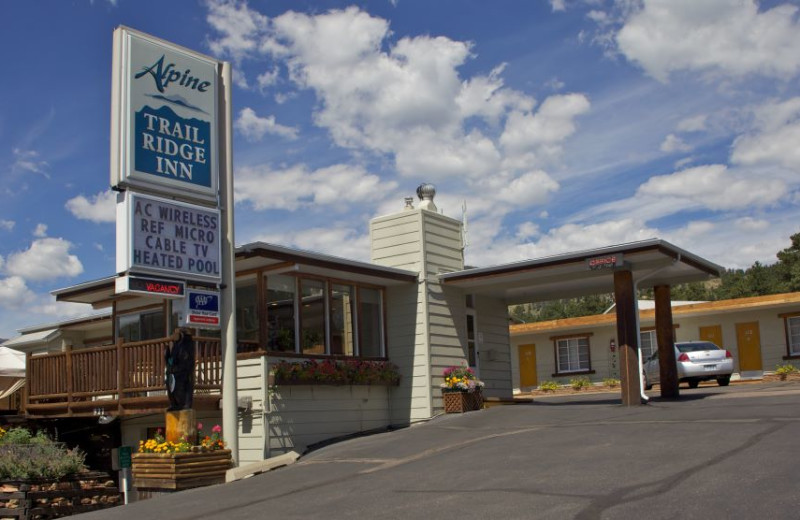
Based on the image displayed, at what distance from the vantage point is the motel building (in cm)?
1495

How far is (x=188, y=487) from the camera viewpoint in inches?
488

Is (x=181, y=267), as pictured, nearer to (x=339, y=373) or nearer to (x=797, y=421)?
(x=339, y=373)

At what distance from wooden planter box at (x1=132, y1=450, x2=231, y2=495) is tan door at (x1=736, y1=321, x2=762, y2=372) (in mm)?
22156

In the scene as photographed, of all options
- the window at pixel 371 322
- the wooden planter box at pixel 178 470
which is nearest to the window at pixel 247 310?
the window at pixel 371 322

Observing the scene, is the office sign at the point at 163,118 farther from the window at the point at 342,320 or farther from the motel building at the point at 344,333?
the window at the point at 342,320

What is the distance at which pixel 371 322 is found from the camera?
18062 mm

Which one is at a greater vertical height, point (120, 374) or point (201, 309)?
point (201, 309)

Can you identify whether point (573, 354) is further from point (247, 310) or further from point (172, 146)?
point (172, 146)

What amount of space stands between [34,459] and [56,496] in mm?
826

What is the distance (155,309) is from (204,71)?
727cm

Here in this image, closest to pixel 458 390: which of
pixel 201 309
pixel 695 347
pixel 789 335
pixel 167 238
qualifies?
pixel 201 309

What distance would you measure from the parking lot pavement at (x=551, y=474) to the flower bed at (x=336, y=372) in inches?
55.6

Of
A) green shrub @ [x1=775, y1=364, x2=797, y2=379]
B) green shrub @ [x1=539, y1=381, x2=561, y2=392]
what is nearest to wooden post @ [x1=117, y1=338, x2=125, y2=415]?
green shrub @ [x1=539, y1=381, x2=561, y2=392]

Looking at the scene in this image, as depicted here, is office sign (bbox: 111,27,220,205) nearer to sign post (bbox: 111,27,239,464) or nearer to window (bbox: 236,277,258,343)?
sign post (bbox: 111,27,239,464)
